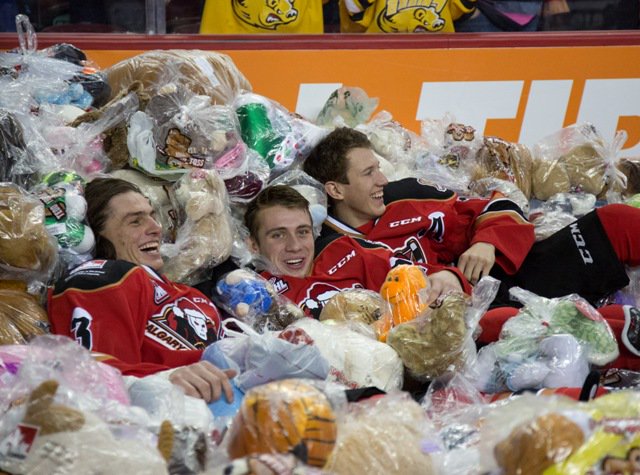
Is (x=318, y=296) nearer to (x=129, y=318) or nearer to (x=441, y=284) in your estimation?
(x=441, y=284)

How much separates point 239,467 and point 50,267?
137cm

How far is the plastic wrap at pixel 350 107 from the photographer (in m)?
4.05

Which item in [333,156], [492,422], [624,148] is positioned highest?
[492,422]

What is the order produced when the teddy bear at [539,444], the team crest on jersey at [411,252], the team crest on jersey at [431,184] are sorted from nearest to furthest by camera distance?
the teddy bear at [539,444] → the team crest on jersey at [411,252] → the team crest on jersey at [431,184]

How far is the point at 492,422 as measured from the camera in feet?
5.91

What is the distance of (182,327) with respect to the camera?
2.81 metres

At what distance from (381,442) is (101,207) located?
4.72 ft

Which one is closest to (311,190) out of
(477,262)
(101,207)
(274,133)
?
(274,133)

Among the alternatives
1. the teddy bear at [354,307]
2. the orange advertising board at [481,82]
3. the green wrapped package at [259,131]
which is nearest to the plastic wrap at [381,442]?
the teddy bear at [354,307]

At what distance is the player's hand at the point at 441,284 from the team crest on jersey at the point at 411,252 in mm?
235

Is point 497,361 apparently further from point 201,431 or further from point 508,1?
point 508,1

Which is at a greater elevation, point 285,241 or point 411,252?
point 285,241

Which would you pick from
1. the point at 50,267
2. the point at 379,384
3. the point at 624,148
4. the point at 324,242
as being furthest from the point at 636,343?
the point at 624,148

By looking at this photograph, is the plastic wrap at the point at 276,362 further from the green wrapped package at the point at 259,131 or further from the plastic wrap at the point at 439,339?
the green wrapped package at the point at 259,131
